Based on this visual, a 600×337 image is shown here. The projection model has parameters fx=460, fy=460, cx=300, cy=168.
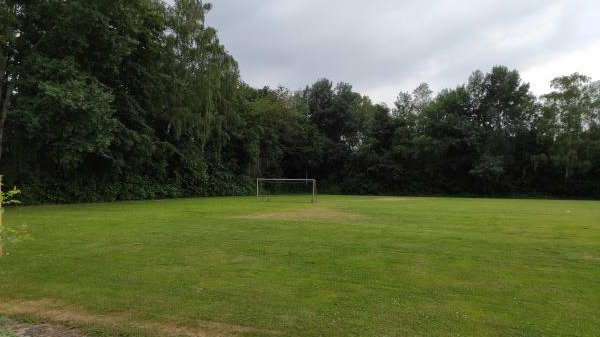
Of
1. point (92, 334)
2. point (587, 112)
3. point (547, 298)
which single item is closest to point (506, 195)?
point (587, 112)

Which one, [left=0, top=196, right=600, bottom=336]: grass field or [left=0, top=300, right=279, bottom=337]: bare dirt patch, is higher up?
[left=0, top=196, right=600, bottom=336]: grass field

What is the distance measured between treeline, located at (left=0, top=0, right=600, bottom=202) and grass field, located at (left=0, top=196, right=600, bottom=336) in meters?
14.2

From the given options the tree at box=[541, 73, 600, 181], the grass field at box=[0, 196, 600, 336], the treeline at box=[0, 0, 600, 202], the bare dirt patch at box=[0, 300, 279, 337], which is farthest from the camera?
the tree at box=[541, 73, 600, 181]

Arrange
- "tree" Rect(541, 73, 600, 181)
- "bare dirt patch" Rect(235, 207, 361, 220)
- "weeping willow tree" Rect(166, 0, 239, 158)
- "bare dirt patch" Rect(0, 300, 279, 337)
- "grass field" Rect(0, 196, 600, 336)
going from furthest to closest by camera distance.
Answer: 1. "tree" Rect(541, 73, 600, 181)
2. "weeping willow tree" Rect(166, 0, 239, 158)
3. "bare dirt patch" Rect(235, 207, 361, 220)
4. "grass field" Rect(0, 196, 600, 336)
5. "bare dirt patch" Rect(0, 300, 279, 337)

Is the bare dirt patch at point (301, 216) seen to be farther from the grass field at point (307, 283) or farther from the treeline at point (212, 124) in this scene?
the treeline at point (212, 124)

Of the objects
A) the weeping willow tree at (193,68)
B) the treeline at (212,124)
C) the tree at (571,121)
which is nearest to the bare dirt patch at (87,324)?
the treeline at (212,124)

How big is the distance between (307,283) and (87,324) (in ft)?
9.84

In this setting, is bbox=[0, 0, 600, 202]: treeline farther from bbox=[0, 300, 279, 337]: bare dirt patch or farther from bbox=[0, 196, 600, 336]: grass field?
bbox=[0, 300, 279, 337]: bare dirt patch

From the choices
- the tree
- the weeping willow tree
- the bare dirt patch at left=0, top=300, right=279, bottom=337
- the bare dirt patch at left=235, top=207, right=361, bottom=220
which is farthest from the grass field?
the tree

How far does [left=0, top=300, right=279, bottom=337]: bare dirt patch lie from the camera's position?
475 cm

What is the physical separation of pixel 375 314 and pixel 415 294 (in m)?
1.11

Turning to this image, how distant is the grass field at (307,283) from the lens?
4984 millimetres

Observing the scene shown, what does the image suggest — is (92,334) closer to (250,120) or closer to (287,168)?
(250,120)

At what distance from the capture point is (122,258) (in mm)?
8727
